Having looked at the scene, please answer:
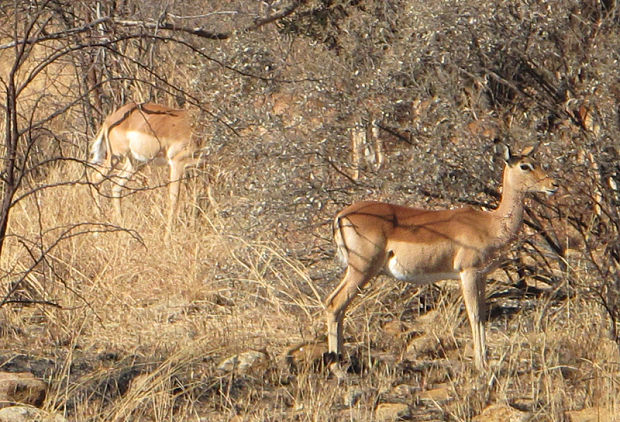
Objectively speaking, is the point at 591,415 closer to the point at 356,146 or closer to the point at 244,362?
the point at 244,362

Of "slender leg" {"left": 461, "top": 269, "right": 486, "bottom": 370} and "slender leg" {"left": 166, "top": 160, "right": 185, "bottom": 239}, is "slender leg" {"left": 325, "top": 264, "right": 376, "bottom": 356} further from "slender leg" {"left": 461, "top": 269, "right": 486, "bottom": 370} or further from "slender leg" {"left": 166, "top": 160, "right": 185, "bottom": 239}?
"slender leg" {"left": 166, "top": 160, "right": 185, "bottom": 239}

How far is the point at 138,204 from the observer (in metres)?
9.24

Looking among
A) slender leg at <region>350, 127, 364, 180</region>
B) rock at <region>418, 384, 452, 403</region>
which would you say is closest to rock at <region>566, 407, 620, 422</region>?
rock at <region>418, 384, 452, 403</region>

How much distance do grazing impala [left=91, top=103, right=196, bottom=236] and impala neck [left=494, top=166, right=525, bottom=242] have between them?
3964 mm

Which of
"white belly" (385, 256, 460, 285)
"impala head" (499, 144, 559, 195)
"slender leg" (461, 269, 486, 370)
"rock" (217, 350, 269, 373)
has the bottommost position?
"rock" (217, 350, 269, 373)

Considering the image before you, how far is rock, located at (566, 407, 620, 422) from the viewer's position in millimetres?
5281

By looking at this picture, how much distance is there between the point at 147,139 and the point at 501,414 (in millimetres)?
5616

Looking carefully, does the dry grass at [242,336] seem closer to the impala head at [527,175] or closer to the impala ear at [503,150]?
the impala head at [527,175]

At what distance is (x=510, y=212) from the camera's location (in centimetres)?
624

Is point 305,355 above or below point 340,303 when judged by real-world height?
below

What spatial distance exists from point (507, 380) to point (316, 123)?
2.13m

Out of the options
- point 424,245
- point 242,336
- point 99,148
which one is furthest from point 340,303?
point 99,148

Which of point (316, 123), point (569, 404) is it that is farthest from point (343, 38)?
point (569, 404)

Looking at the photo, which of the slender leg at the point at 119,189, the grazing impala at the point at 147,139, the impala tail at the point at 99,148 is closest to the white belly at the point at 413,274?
the slender leg at the point at 119,189
